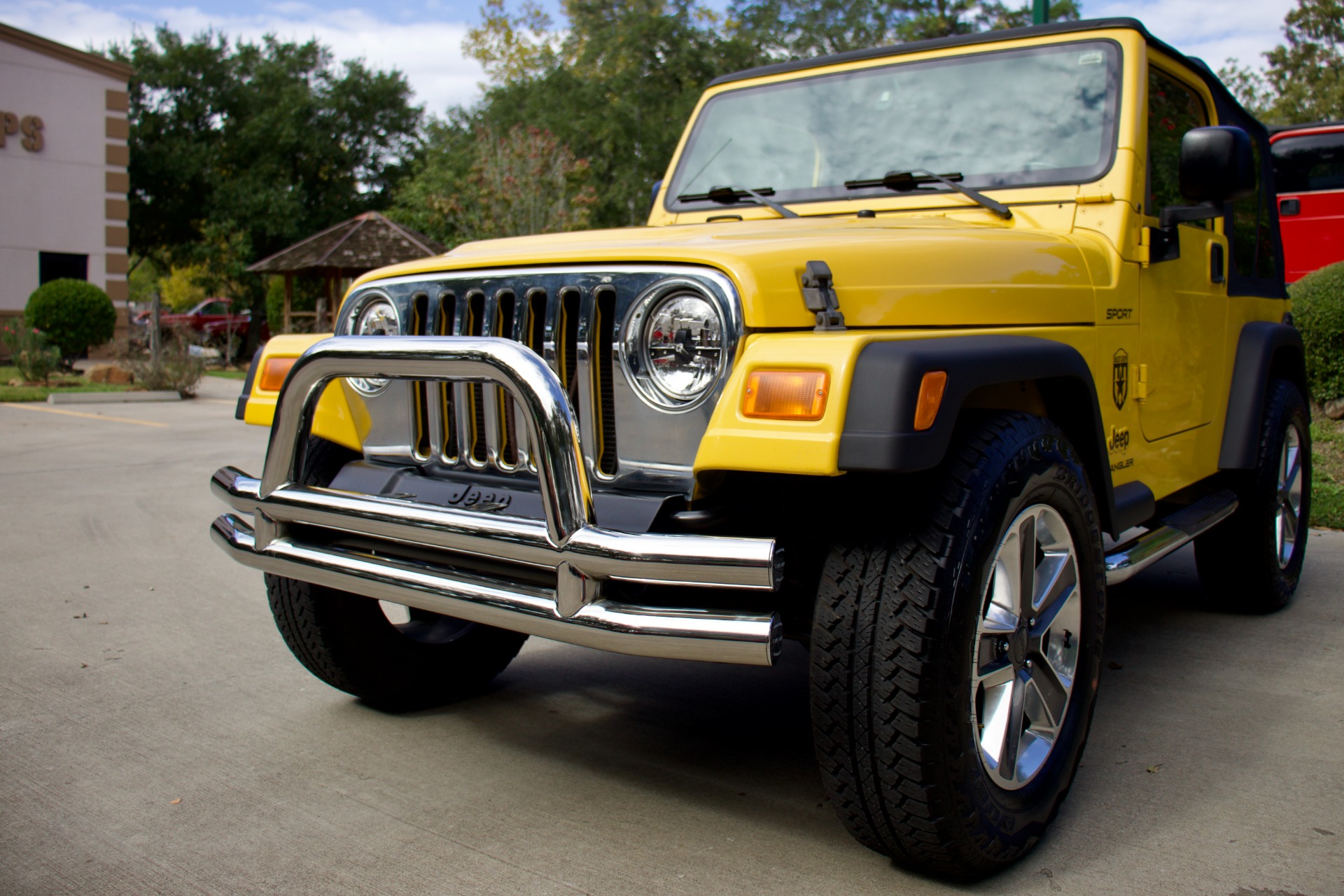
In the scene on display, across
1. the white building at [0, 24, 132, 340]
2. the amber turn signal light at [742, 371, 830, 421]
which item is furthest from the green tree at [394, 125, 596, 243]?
the amber turn signal light at [742, 371, 830, 421]

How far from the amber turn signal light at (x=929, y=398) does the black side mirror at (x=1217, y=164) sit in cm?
157

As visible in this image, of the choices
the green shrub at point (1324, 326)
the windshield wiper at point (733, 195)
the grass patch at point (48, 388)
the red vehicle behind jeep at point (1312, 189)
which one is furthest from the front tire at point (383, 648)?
the grass patch at point (48, 388)

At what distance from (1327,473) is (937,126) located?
601 centimetres

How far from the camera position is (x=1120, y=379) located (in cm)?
316

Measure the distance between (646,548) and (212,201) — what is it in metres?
33.2

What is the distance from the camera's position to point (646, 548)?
6.81 feet

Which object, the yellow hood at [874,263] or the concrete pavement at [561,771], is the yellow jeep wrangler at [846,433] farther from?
the concrete pavement at [561,771]

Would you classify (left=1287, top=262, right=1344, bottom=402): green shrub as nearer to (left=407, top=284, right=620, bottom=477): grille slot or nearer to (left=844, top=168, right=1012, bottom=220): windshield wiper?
(left=844, top=168, right=1012, bottom=220): windshield wiper

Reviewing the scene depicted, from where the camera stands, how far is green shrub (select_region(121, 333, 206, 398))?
15594mm

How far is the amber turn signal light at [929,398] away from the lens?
2.02 m

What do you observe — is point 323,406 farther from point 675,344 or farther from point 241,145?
point 241,145

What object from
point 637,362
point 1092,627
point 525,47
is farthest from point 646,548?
point 525,47

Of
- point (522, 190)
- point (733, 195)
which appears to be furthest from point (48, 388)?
point (733, 195)

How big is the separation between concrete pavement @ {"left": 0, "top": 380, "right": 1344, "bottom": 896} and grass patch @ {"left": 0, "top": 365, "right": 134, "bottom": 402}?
435 inches
